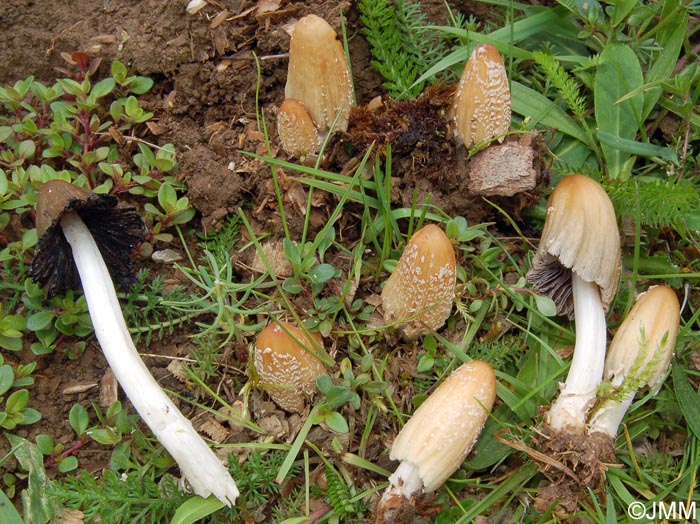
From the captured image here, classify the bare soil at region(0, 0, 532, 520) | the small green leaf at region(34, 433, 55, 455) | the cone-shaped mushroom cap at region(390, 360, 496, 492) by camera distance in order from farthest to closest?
the bare soil at region(0, 0, 532, 520) < the small green leaf at region(34, 433, 55, 455) < the cone-shaped mushroom cap at region(390, 360, 496, 492)

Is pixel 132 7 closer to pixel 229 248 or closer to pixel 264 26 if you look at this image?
pixel 264 26

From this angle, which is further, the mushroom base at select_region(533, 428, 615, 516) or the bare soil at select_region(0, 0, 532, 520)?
the bare soil at select_region(0, 0, 532, 520)

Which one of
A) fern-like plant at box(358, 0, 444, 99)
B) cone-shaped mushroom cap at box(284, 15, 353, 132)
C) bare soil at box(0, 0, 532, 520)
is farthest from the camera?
fern-like plant at box(358, 0, 444, 99)

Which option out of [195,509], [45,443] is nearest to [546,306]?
[195,509]

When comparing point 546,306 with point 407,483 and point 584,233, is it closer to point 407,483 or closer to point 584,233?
point 584,233

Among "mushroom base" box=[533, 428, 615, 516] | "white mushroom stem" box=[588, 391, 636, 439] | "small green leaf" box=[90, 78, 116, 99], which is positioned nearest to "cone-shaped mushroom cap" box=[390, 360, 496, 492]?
"mushroom base" box=[533, 428, 615, 516]

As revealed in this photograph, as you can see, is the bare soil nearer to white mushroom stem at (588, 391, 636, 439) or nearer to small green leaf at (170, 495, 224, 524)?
small green leaf at (170, 495, 224, 524)

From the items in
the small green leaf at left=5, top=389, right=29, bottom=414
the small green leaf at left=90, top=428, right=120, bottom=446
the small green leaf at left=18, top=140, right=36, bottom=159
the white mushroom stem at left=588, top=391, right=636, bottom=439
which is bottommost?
the white mushroom stem at left=588, top=391, right=636, bottom=439
